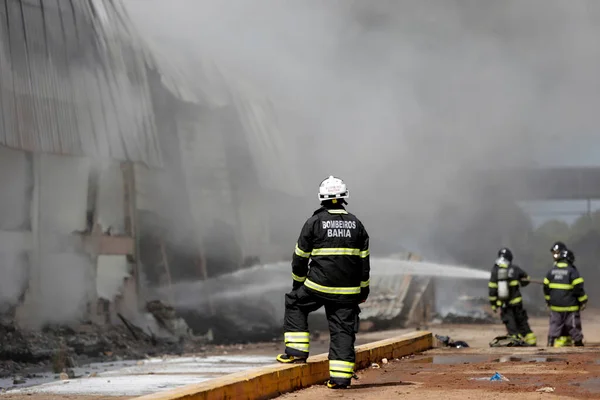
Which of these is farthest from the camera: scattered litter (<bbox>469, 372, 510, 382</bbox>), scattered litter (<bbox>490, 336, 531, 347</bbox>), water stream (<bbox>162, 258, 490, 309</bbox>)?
water stream (<bbox>162, 258, 490, 309</bbox>)

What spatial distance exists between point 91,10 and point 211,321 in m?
5.78

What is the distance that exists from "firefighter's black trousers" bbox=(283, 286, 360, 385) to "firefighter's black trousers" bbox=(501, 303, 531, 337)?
23.2ft

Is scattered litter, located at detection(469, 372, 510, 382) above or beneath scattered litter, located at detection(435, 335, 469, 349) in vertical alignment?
beneath

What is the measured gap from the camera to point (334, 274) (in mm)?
6105

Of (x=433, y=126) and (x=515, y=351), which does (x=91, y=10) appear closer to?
(x=515, y=351)

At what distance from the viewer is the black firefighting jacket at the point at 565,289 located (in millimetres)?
11961

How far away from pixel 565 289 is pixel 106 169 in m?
6.64

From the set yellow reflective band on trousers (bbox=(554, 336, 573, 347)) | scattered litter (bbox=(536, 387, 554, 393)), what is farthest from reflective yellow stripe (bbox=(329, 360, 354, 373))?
yellow reflective band on trousers (bbox=(554, 336, 573, 347))

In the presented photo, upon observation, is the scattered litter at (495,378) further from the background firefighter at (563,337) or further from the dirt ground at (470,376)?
the background firefighter at (563,337)

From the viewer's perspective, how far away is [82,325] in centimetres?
1323

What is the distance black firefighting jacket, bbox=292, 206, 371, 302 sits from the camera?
20.0 ft

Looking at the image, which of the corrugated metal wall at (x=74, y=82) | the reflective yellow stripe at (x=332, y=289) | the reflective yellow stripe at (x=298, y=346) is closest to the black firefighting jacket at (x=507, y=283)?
the corrugated metal wall at (x=74, y=82)

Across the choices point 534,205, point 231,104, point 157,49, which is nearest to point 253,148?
point 231,104

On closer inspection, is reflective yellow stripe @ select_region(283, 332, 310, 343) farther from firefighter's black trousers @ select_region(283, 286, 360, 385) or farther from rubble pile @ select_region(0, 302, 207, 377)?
rubble pile @ select_region(0, 302, 207, 377)
